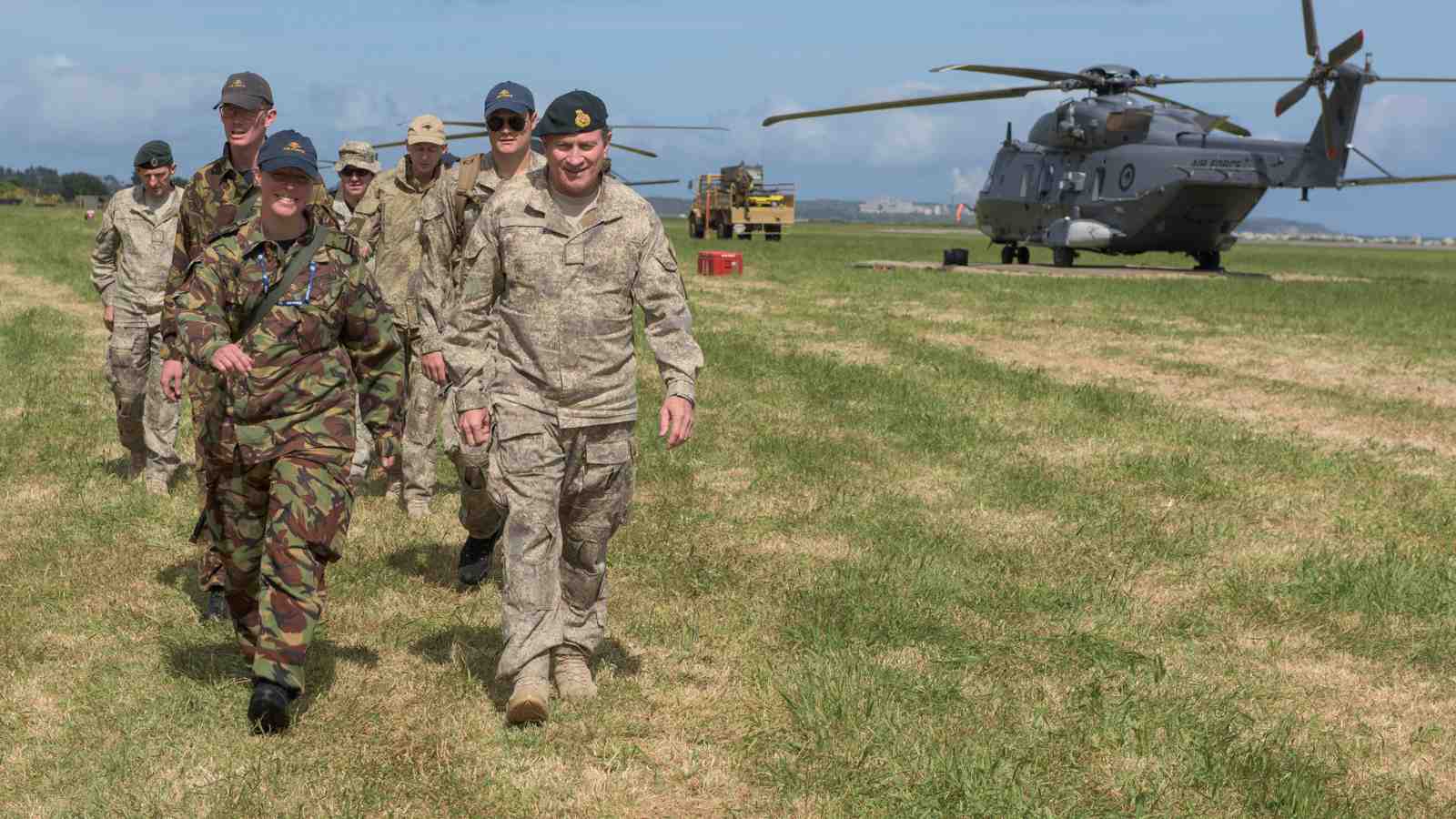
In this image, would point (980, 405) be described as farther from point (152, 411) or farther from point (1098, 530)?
point (152, 411)

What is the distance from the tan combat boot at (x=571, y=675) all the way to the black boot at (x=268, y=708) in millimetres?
973

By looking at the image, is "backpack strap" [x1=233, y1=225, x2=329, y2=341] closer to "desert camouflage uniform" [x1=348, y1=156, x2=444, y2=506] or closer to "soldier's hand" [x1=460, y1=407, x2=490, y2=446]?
"soldier's hand" [x1=460, y1=407, x2=490, y2=446]

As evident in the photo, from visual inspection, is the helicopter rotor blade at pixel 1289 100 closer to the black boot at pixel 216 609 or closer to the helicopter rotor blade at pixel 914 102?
the helicopter rotor blade at pixel 914 102

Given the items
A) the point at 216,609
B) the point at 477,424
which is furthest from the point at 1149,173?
the point at 477,424

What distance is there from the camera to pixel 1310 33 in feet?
91.9

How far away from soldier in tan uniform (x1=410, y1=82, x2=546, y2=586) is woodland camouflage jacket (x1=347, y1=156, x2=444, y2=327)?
1549mm

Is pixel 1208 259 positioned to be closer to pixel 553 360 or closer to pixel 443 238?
pixel 443 238

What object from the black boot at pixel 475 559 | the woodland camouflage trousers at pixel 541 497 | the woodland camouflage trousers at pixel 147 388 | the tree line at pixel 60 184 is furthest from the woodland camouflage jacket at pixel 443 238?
the tree line at pixel 60 184

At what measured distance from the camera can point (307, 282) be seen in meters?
5.12

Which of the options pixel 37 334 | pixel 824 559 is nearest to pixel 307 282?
pixel 824 559

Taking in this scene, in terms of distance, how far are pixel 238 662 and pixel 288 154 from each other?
215 centimetres

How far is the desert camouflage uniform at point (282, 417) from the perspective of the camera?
16.4ft

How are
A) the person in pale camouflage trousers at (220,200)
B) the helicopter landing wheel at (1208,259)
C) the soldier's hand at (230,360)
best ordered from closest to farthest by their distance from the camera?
the soldier's hand at (230,360), the person in pale camouflage trousers at (220,200), the helicopter landing wheel at (1208,259)

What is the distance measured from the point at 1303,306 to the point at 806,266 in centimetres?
1254
